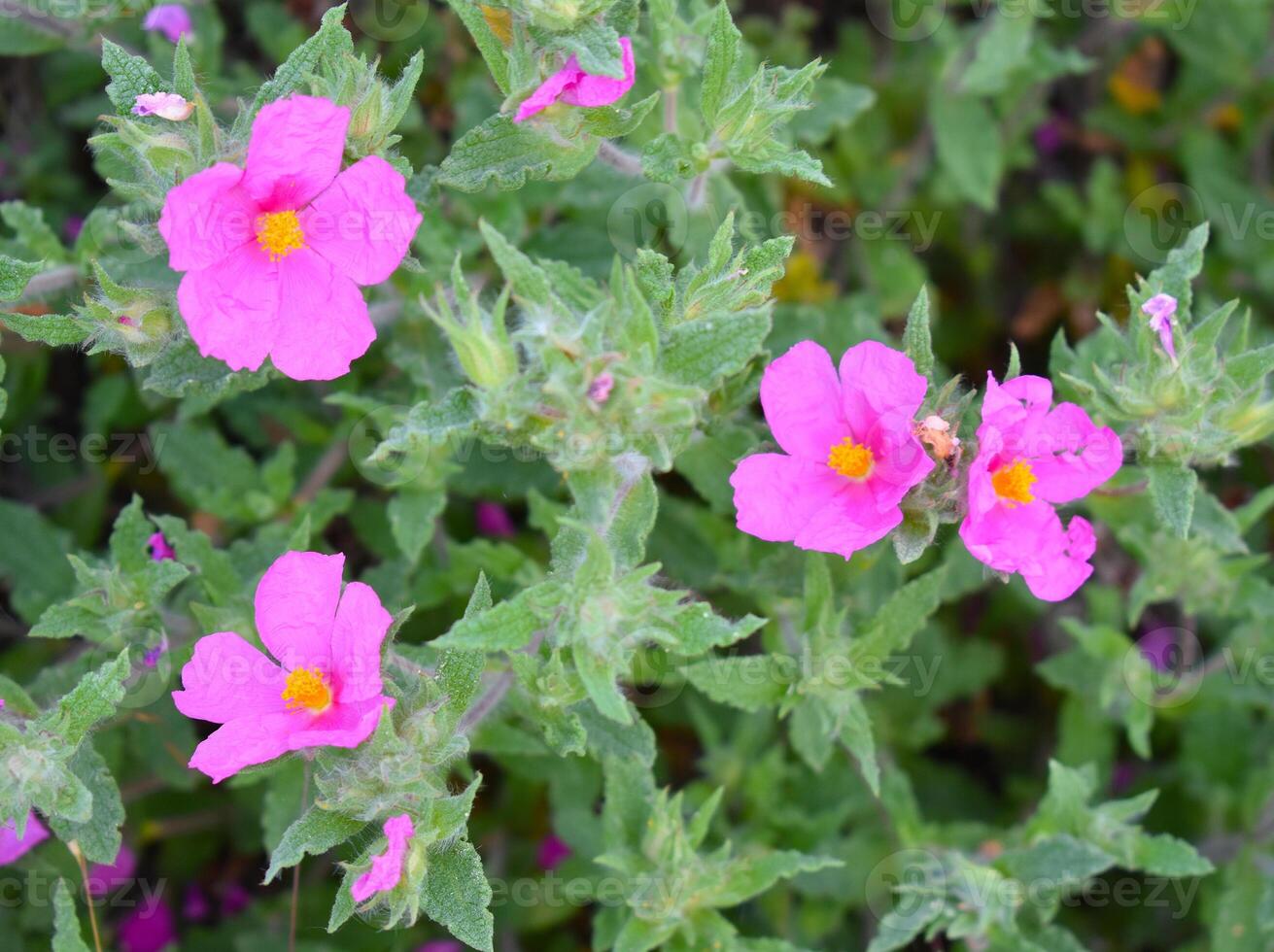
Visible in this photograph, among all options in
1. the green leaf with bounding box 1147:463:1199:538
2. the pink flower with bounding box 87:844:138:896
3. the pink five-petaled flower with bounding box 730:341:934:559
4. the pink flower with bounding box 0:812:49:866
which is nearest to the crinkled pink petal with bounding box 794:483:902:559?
the pink five-petaled flower with bounding box 730:341:934:559

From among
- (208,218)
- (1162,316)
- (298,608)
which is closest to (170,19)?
(208,218)

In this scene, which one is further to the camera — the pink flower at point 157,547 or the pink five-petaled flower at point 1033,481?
the pink flower at point 157,547

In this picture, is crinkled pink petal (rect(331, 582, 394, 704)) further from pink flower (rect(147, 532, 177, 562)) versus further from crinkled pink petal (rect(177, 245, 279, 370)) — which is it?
pink flower (rect(147, 532, 177, 562))

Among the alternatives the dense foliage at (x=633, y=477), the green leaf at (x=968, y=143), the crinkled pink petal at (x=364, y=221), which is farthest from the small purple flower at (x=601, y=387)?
the green leaf at (x=968, y=143)

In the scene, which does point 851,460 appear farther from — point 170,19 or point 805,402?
point 170,19

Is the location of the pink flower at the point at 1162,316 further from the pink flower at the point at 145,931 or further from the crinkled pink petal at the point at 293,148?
the pink flower at the point at 145,931

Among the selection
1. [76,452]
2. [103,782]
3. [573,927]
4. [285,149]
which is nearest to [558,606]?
[285,149]

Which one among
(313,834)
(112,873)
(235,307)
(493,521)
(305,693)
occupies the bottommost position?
(112,873)
